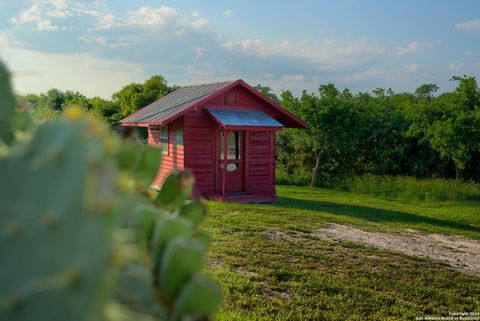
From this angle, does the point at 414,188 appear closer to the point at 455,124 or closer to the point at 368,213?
the point at 455,124

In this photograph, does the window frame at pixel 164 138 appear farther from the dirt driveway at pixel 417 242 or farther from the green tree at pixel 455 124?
the green tree at pixel 455 124

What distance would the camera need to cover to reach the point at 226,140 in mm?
14508

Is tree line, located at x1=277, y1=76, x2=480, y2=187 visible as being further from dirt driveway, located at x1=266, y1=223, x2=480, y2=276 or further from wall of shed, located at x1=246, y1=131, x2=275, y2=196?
dirt driveway, located at x1=266, y1=223, x2=480, y2=276

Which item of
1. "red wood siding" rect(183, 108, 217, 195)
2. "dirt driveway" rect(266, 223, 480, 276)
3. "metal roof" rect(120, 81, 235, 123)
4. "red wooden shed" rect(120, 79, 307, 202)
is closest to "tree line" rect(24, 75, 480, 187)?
"metal roof" rect(120, 81, 235, 123)

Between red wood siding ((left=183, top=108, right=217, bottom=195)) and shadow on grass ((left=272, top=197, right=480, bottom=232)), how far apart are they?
2195mm

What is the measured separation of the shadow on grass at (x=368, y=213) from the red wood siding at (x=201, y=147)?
219 cm

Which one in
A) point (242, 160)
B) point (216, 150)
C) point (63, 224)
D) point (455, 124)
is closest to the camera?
point (63, 224)

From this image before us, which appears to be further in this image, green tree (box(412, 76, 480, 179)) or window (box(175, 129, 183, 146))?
green tree (box(412, 76, 480, 179))

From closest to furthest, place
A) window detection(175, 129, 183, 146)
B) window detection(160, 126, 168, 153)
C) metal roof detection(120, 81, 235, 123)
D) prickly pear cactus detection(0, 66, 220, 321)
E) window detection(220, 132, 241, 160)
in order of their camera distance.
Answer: prickly pear cactus detection(0, 66, 220, 321) → metal roof detection(120, 81, 235, 123) → window detection(175, 129, 183, 146) → window detection(220, 132, 241, 160) → window detection(160, 126, 168, 153)

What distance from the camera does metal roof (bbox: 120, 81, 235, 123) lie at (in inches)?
589

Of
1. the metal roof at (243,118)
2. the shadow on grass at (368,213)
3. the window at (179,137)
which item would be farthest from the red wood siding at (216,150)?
the shadow on grass at (368,213)

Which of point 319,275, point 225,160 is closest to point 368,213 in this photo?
point 225,160

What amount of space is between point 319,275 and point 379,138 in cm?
1626

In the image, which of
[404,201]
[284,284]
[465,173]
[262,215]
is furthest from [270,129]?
[465,173]
